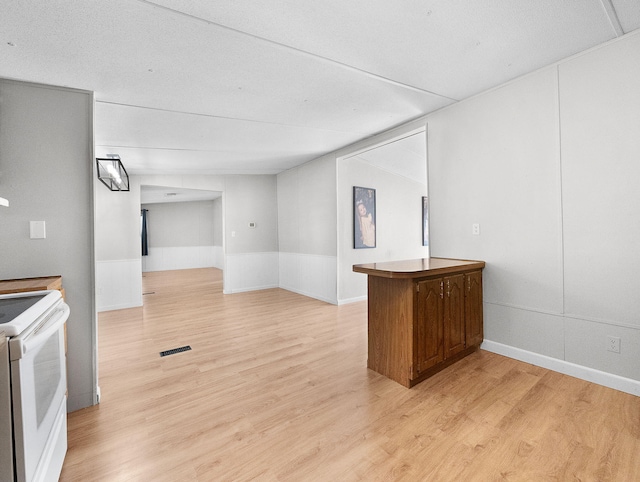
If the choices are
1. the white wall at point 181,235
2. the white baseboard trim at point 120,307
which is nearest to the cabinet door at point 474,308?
the white baseboard trim at point 120,307

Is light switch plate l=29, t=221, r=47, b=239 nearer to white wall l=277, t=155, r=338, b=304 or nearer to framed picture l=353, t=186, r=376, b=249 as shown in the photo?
white wall l=277, t=155, r=338, b=304

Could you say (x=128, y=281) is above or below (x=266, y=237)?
below

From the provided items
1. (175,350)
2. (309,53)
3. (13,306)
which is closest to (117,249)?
(175,350)

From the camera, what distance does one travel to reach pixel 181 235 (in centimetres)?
1089

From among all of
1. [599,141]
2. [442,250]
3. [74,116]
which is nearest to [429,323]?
[442,250]

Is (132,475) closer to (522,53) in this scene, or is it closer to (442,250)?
(442,250)

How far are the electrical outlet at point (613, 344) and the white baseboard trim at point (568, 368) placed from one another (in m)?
0.20

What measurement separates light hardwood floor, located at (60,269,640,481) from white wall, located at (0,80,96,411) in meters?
0.54

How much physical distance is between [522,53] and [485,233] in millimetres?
1591

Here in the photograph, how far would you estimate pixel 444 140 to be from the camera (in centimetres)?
343

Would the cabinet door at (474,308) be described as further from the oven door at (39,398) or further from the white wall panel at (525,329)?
the oven door at (39,398)

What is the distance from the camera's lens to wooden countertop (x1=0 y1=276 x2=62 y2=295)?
180 centimetres

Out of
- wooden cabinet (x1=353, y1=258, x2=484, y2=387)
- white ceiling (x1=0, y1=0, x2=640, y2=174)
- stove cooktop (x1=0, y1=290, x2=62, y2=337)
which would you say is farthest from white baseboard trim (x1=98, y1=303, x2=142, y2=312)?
wooden cabinet (x1=353, y1=258, x2=484, y2=387)

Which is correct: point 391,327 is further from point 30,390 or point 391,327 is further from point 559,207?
point 30,390
